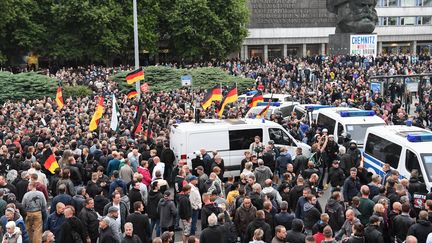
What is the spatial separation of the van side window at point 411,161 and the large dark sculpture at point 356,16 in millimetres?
32638

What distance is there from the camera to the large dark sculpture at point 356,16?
46.7m

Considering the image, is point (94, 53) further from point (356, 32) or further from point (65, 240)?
point (65, 240)

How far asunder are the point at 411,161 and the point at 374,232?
531 cm

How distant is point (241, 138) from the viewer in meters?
18.6

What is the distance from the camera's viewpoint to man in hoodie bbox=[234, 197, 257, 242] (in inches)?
462

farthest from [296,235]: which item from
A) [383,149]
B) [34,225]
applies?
[383,149]

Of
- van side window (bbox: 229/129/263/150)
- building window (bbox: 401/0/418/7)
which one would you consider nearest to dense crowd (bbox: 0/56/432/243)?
van side window (bbox: 229/129/263/150)

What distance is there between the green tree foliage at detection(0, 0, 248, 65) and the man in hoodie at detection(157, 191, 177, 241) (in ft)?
126

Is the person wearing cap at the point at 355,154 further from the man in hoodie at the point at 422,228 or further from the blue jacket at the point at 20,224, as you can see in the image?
the blue jacket at the point at 20,224

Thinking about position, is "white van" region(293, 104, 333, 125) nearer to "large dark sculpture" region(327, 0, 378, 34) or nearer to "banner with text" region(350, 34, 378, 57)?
"banner with text" region(350, 34, 378, 57)

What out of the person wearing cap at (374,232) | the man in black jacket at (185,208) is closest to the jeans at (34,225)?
the man in black jacket at (185,208)

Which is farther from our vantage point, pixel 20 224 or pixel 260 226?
pixel 20 224

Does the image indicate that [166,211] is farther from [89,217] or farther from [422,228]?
[422,228]

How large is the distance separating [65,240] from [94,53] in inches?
1671
